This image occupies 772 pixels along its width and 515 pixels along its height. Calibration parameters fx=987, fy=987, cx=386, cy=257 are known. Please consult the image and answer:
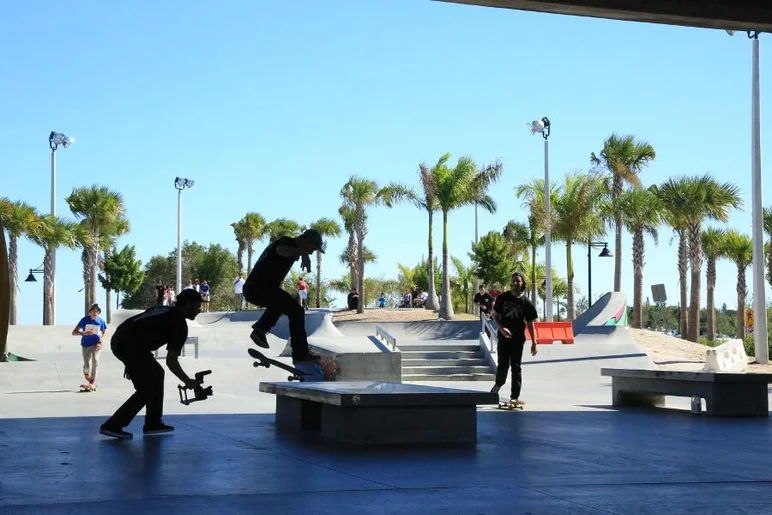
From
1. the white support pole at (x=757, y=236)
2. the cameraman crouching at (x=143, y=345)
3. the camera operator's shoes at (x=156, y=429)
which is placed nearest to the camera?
the cameraman crouching at (x=143, y=345)

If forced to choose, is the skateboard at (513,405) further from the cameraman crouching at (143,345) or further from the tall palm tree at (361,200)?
the tall palm tree at (361,200)

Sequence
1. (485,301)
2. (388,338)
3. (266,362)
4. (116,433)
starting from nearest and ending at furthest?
(116,433) < (266,362) < (388,338) < (485,301)

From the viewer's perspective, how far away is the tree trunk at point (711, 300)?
50688mm

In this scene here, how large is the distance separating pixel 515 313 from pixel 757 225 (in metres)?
19.2

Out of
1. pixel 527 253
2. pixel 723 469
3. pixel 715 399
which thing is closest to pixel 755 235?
pixel 715 399

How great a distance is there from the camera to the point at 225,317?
1831 inches

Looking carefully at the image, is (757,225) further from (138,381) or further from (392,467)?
(392,467)

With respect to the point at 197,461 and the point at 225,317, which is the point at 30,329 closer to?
the point at 225,317

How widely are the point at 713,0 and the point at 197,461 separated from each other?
6.52 m

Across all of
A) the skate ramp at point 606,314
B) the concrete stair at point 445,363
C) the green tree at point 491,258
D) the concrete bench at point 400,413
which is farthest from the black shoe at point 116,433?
the green tree at point 491,258

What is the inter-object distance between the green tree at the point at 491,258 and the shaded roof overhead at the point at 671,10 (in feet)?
179

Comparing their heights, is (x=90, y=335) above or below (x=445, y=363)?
above

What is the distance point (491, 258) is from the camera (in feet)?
212

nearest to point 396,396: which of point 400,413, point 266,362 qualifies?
point 400,413
